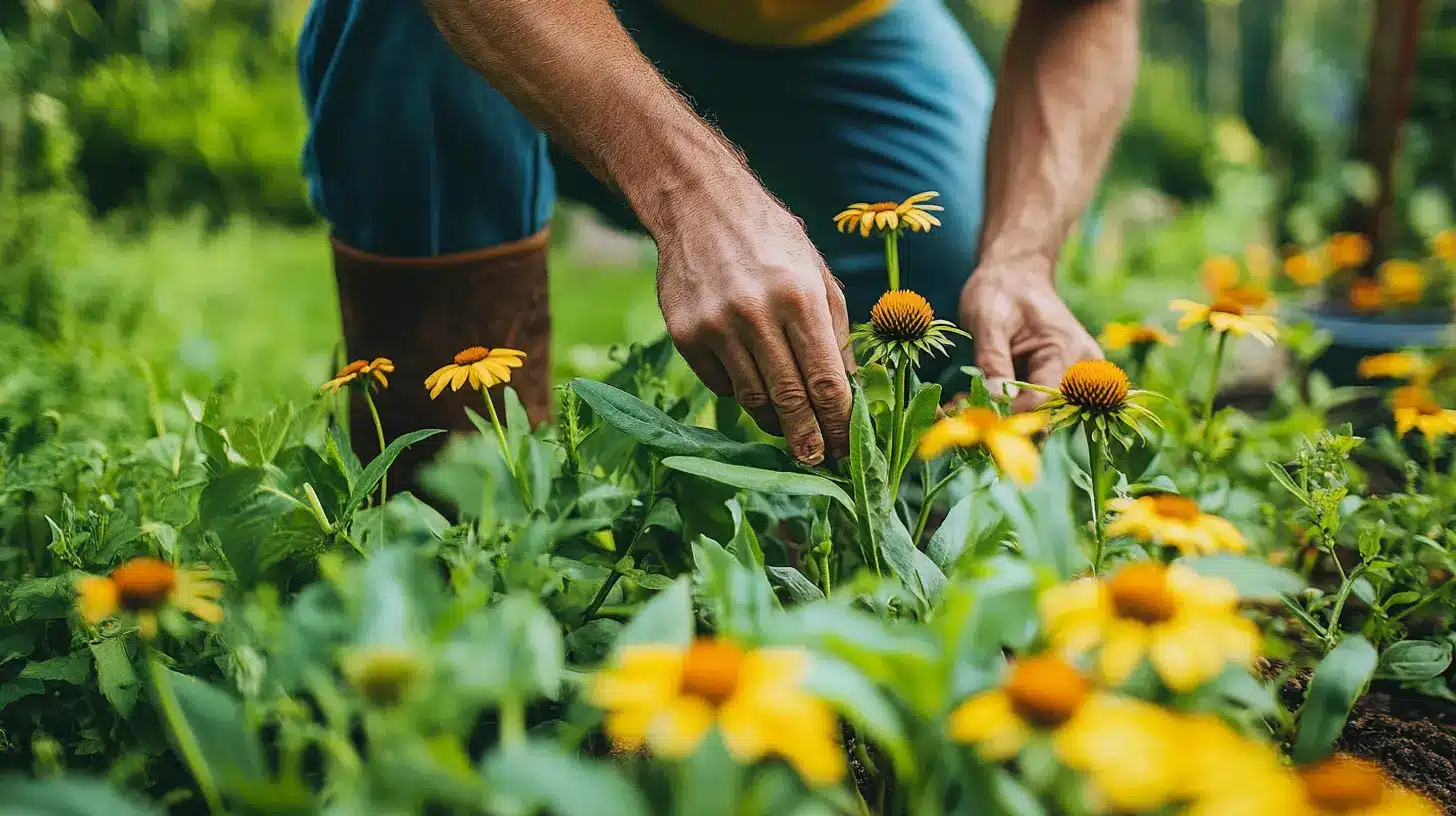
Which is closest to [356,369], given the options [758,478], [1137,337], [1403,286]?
[758,478]

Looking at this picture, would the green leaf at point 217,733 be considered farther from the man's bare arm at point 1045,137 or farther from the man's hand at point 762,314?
the man's bare arm at point 1045,137

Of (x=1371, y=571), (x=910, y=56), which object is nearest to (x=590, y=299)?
(x=910, y=56)

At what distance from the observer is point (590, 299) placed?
11.4 feet

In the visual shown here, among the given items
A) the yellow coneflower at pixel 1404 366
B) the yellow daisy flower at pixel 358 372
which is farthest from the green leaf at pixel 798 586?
the yellow coneflower at pixel 1404 366

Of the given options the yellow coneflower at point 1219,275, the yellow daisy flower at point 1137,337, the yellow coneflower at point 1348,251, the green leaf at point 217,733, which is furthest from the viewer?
the yellow coneflower at point 1348,251

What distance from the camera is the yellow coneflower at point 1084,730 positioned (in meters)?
0.49

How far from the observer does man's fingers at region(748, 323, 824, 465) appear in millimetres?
912

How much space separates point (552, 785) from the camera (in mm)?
515

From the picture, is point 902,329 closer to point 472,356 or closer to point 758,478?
point 758,478

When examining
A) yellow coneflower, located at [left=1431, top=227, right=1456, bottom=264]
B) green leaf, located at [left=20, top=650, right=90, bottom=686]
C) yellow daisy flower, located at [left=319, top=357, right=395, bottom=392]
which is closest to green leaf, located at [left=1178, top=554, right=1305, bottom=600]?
yellow daisy flower, located at [left=319, top=357, right=395, bottom=392]

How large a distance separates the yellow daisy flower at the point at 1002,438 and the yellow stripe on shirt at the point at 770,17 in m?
0.95

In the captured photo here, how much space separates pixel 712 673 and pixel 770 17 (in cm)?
126

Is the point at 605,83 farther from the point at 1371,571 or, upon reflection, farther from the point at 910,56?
the point at 910,56

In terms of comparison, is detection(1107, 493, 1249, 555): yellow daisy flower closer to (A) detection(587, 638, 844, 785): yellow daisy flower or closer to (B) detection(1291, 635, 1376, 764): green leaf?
(B) detection(1291, 635, 1376, 764): green leaf
